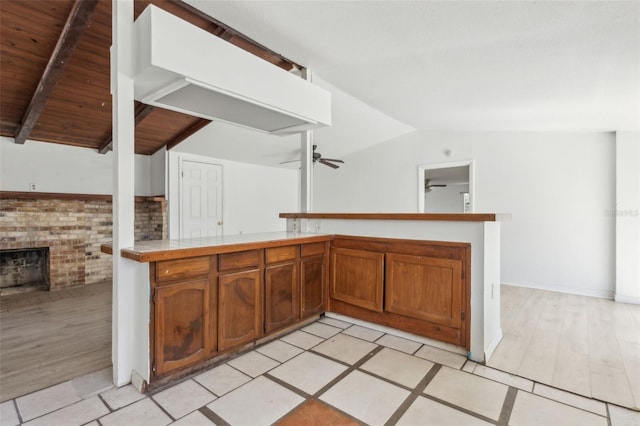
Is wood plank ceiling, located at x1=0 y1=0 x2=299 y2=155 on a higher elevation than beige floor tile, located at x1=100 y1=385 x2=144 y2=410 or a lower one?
higher

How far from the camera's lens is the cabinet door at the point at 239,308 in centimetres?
221

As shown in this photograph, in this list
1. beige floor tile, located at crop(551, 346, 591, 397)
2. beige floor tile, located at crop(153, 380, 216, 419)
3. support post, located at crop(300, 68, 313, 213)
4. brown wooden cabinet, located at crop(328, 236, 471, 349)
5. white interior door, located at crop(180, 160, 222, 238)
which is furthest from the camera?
white interior door, located at crop(180, 160, 222, 238)

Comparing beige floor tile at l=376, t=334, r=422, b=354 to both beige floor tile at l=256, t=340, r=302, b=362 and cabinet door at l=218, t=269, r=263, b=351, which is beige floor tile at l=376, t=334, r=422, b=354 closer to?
beige floor tile at l=256, t=340, r=302, b=362

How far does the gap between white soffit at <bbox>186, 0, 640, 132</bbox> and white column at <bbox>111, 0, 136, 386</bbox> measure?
0.72 m

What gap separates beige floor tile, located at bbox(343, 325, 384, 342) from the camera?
2.70 m

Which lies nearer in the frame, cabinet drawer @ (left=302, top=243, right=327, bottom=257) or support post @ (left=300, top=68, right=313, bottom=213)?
cabinet drawer @ (left=302, top=243, right=327, bottom=257)

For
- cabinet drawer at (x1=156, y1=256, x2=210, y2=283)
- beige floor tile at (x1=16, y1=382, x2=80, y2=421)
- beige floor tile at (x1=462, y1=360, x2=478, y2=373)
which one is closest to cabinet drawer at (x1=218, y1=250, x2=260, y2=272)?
cabinet drawer at (x1=156, y1=256, x2=210, y2=283)

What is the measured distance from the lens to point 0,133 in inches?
167

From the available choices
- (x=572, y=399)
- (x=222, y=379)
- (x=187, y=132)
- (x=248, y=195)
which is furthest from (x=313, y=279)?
(x=248, y=195)

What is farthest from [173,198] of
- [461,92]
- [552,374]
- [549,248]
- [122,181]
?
[549,248]

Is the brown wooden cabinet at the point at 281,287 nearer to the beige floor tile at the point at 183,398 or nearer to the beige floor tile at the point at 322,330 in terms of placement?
the beige floor tile at the point at 322,330

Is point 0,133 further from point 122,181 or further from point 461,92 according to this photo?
point 461,92

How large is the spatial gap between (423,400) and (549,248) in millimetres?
3737

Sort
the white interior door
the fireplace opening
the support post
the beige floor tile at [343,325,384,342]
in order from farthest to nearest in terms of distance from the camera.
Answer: the white interior door < the fireplace opening < the support post < the beige floor tile at [343,325,384,342]
